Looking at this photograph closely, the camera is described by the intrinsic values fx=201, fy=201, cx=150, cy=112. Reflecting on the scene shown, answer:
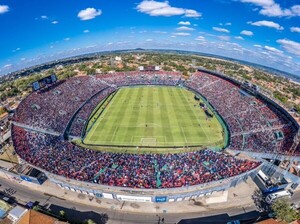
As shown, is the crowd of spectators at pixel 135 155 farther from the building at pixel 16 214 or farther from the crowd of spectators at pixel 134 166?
the building at pixel 16 214

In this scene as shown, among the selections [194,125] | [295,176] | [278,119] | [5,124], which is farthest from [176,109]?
[5,124]

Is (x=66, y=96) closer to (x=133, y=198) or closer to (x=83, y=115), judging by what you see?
(x=83, y=115)

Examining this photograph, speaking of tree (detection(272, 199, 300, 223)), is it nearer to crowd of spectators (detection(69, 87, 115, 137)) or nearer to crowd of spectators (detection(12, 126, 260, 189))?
crowd of spectators (detection(12, 126, 260, 189))

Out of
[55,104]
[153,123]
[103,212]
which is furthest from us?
[55,104]

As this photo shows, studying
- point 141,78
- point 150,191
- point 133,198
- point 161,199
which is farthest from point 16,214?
point 141,78

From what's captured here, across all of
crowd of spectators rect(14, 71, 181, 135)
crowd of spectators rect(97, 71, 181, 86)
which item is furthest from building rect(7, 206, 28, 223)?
crowd of spectators rect(97, 71, 181, 86)

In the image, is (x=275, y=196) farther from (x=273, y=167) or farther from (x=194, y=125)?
(x=194, y=125)
